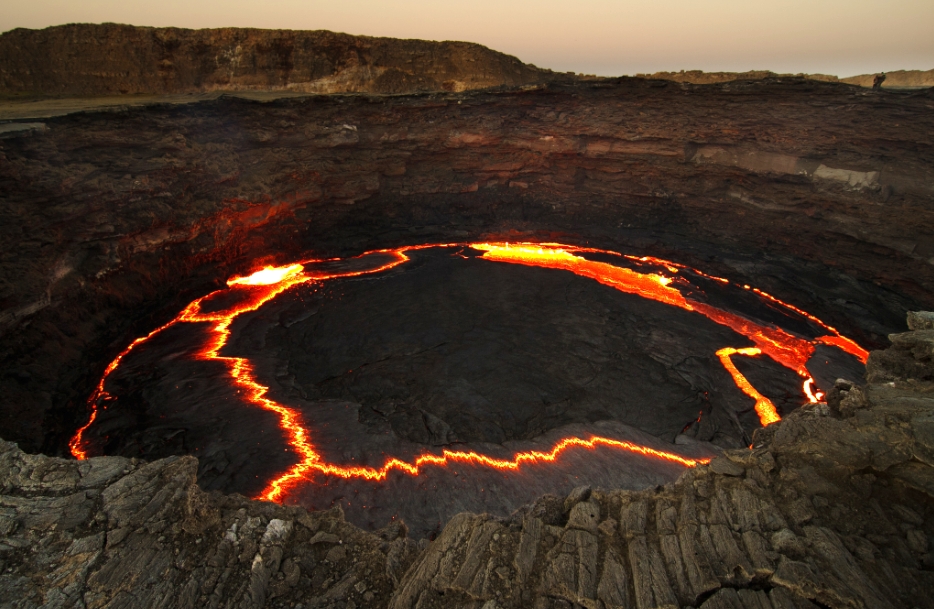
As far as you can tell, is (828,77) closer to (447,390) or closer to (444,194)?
(444,194)

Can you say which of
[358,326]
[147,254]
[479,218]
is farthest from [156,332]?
[479,218]

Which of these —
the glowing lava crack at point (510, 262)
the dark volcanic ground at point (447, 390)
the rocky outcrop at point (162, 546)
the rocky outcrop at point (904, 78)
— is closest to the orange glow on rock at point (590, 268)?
the glowing lava crack at point (510, 262)

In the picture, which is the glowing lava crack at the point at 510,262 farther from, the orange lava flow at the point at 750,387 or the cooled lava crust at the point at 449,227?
the cooled lava crust at the point at 449,227

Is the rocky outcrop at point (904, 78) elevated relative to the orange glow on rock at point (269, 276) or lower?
elevated

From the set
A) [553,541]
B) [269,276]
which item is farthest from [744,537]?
[269,276]

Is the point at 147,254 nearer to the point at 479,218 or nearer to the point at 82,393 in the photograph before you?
the point at 82,393
